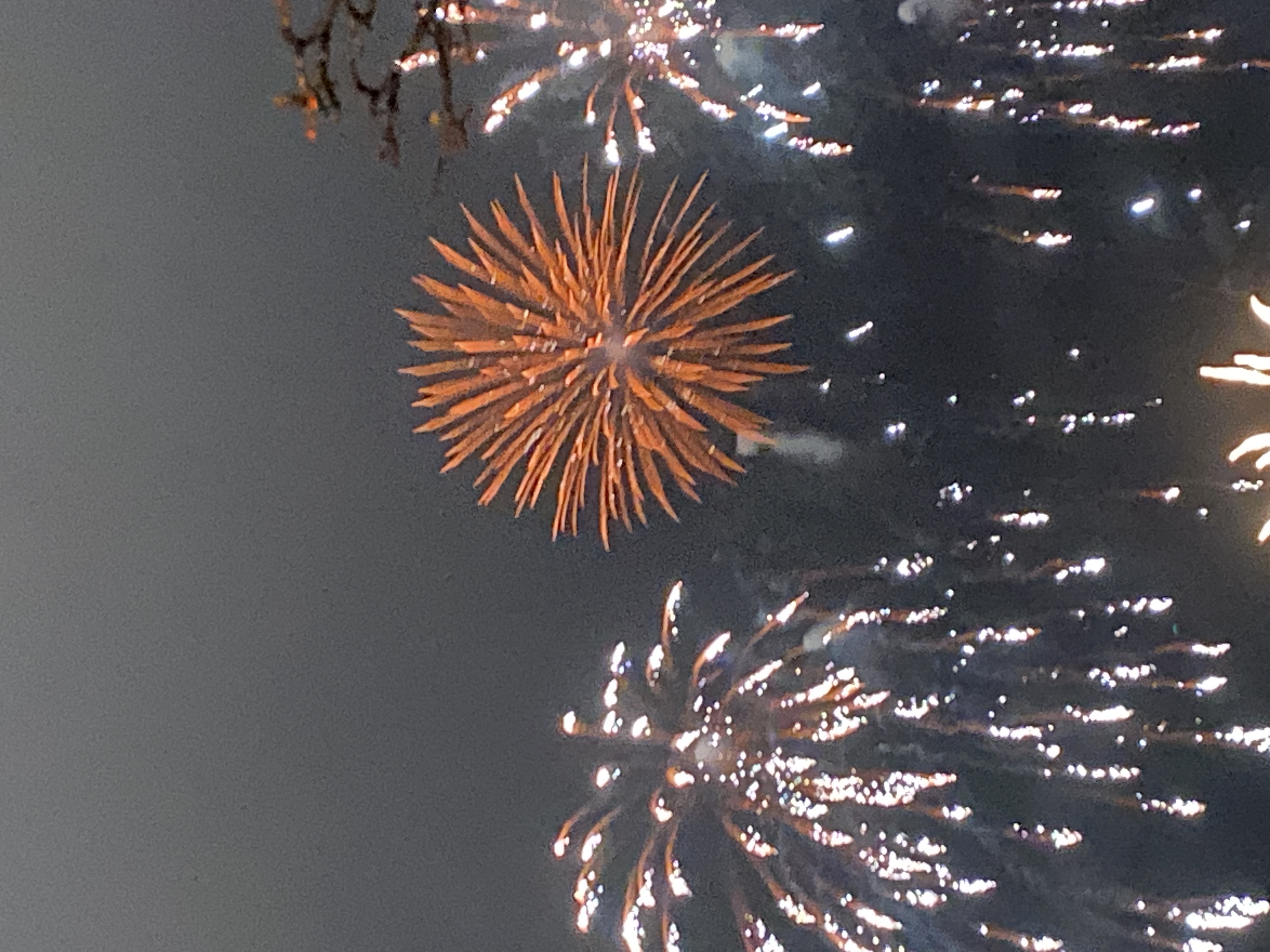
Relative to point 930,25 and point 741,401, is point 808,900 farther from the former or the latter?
point 930,25

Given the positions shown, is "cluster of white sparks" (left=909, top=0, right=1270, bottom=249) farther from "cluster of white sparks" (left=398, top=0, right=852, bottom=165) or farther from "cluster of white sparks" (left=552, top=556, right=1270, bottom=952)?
"cluster of white sparks" (left=552, top=556, right=1270, bottom=952)

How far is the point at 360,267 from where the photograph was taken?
1.98ft

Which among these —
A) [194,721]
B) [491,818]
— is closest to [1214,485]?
[491,818]

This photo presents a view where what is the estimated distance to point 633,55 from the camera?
1.95 feet

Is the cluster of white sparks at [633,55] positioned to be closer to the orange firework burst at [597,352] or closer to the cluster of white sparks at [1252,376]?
the orange firework burst at [597,352]

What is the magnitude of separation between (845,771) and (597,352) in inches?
11.2

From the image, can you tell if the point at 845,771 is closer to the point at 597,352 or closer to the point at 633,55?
the point at 597,352

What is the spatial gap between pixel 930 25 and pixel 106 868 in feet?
2.23

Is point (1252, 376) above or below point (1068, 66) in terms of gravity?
below

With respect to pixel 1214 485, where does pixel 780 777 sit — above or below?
below

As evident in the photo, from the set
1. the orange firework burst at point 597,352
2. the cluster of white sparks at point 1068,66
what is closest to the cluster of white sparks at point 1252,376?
the cluster of white sparks at point 1068,66

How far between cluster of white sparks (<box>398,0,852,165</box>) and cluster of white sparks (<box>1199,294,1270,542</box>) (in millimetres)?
246

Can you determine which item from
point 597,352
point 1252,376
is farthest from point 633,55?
point 1252,376

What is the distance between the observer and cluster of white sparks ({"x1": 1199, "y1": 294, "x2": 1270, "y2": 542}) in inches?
23.5
